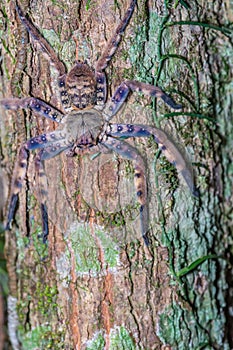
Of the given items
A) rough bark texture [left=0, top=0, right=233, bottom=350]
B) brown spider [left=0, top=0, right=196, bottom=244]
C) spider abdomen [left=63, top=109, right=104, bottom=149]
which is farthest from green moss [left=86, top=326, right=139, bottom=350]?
spider abdomen [left=63, top=109, right=104, bottom=149]

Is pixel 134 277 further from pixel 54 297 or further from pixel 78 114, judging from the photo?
pixel 78 114

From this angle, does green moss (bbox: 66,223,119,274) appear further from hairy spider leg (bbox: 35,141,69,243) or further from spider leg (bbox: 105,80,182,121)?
spider leg (bbox: 105,80,182,121)

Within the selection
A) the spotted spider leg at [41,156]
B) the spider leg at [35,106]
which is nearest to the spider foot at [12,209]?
the spotted spider leg at [41,156]

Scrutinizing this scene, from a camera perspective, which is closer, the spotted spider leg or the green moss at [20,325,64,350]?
the spotted spider leg

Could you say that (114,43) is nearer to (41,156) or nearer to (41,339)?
(41,156)

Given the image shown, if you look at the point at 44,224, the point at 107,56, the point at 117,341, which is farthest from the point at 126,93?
the point at 117,341
